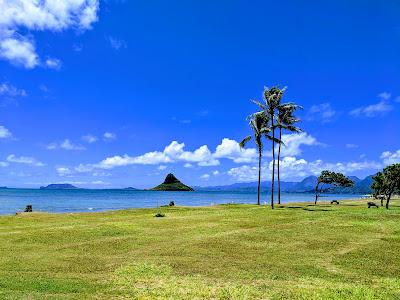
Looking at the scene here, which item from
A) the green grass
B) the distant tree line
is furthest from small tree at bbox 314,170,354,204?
the green grass

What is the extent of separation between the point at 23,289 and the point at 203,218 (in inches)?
1205

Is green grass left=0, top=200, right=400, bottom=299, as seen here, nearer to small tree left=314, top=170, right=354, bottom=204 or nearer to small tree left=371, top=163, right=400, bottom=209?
small tree left=371, top=163, right=400, bottom=209

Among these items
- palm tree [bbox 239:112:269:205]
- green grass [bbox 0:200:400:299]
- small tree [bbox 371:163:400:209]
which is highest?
Answer: palm tree [bbox 239:112:269:205]

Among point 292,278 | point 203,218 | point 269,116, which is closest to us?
point 292,278

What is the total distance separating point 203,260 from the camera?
2556 cm

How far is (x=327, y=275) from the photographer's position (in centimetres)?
2222

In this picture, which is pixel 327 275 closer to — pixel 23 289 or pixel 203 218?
pixel 23 289

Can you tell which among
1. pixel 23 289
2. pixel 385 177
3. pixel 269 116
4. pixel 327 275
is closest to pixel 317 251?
pixel 327 275

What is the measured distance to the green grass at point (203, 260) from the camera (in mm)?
18859

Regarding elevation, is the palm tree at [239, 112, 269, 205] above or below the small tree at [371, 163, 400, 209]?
above

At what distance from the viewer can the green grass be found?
742 inches

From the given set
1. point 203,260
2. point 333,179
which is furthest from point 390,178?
point 203,260

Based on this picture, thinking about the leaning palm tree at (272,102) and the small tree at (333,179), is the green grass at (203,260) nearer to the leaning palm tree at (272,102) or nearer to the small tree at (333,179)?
the leaning palm tree at (272,102)

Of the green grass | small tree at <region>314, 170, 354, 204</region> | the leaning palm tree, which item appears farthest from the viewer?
small tree at <region>314, 170, 354, 204</region>
